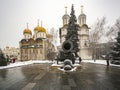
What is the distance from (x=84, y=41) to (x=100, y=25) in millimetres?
16444

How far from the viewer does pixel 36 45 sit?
225ft

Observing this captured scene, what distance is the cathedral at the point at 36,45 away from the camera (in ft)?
221

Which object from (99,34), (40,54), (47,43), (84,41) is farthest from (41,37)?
(99,34)

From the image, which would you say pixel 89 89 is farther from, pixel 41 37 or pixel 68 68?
pixel 41 37

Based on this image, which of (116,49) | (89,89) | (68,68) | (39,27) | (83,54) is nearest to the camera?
(89,89)

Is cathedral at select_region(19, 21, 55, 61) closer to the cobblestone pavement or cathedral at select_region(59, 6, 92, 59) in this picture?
cathedral at select_region(59, 6, 92, 59)

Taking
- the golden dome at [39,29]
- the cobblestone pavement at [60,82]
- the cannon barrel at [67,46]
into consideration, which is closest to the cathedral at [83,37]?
the golden dome at [39,29]

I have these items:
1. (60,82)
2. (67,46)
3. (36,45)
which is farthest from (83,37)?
(60,82)

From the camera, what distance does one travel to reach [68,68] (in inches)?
696

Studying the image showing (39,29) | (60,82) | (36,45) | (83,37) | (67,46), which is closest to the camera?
(60,82)

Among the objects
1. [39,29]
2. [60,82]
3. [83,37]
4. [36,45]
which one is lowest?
[60,82]

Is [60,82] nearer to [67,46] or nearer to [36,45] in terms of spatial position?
[67,46]

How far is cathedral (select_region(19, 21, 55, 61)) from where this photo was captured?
221 feet

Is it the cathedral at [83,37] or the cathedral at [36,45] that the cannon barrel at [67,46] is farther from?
the cathedral at [36,45]
